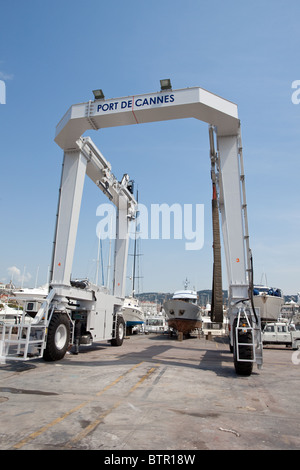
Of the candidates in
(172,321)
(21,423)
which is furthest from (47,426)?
(172,321)

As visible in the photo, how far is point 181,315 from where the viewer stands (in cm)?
2591

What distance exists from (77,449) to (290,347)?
2026 centimetres

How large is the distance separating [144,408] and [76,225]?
8.07 m

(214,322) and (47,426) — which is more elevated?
(214,322)

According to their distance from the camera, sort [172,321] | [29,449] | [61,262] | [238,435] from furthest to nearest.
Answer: [172,321] → [61,262] → [238,435] → [29,449]

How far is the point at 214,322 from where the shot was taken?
30.1m

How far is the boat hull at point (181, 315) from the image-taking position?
2584cm

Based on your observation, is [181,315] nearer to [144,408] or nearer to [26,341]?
[26,341]

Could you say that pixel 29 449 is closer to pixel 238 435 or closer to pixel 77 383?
pixel 238 435

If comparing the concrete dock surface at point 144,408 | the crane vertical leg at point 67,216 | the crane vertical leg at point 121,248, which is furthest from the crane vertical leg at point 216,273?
the concrete dock surface at point 144,408

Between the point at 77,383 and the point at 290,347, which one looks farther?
the point at 290,347

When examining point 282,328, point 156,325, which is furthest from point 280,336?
point 156,325

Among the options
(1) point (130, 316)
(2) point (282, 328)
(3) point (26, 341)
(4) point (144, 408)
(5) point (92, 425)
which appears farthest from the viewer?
(1) point (130, 316)

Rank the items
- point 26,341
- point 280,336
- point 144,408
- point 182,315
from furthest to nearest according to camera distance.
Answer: point 182,315 → point 280,336 → point 26,341 → point 144,408
